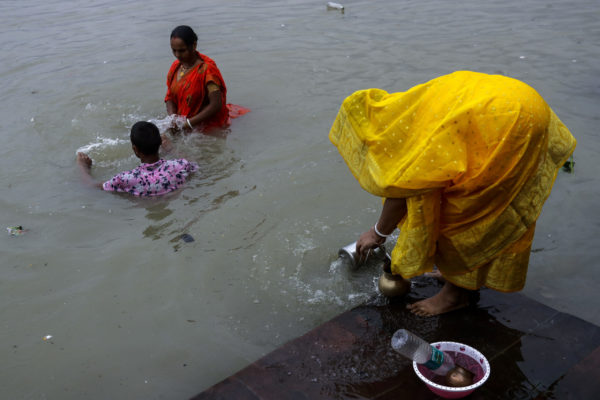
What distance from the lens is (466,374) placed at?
7.50 feet

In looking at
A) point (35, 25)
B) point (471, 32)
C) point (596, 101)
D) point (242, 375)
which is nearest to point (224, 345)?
point (242, 375)

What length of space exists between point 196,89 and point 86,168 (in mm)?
1353

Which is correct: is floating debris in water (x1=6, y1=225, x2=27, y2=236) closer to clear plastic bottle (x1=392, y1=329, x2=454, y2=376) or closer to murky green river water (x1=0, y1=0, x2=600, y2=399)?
murky green river water (x1=0, y1=0, x2=600, y2=399)

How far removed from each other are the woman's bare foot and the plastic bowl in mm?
378

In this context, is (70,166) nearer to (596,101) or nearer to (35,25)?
(596,101)

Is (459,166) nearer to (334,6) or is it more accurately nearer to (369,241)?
(369,241)

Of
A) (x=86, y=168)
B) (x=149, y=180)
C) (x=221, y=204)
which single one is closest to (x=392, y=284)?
(x=221, y=204)

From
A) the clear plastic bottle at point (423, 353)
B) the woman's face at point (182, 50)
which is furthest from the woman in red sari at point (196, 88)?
the clear plastic bottle at point (423, 353)

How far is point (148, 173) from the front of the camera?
4387 mm

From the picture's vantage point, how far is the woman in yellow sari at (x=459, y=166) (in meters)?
2.14

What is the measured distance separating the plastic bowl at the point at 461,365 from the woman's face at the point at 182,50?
387 centimetres

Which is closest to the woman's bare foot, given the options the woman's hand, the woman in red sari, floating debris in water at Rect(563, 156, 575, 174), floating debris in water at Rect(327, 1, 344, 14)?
the woman's hand

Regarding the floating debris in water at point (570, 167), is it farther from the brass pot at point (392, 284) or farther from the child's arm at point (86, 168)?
the child's arm at point (86, 168)

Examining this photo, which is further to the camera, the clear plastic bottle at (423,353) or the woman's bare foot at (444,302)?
the woman's bare foot at (444,302)
